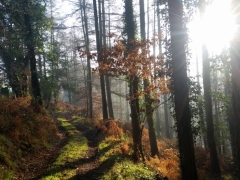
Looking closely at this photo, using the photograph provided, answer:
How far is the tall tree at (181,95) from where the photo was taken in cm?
685

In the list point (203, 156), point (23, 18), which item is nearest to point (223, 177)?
point (203, 156)

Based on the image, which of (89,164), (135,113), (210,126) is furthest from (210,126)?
(89,164)

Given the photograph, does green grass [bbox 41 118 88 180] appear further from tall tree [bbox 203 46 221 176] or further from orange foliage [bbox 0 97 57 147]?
tall tree [bbox 203 46 221 176]

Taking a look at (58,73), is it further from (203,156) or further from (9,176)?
(9,176)

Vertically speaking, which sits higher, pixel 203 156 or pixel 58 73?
pixel 58 73

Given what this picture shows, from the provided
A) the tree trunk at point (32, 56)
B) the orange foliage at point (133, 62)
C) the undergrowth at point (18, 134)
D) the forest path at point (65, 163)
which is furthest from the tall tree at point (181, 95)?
the tree trunk at point (32, 56)

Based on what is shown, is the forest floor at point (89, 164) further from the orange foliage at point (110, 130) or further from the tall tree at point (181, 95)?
the tall tree at point (181, 95)

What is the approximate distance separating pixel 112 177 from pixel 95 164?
6.25 feet

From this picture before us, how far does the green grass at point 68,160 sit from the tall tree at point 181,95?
392cm

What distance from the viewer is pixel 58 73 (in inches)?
981

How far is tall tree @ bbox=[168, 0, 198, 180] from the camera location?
6852 millimetres

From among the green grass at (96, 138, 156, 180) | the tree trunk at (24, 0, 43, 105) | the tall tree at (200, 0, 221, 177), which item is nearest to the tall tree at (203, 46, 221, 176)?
the tall tree at (200, 0, 221, 177)

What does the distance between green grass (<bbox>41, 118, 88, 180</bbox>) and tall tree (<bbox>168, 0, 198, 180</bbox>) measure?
154 inches

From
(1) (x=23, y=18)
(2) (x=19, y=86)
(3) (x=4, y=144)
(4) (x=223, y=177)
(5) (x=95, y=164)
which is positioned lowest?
(4) (x=223, y=177)
